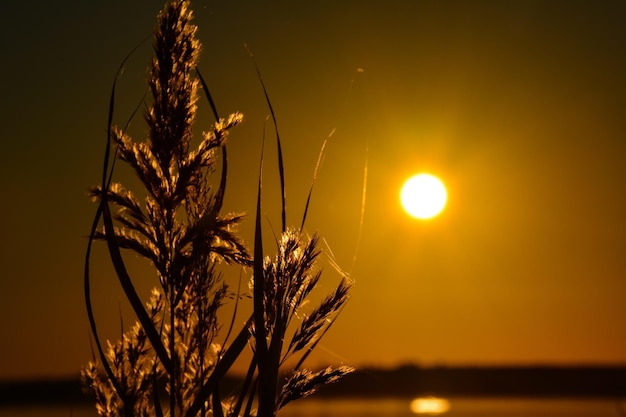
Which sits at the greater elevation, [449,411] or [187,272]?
[449,411]

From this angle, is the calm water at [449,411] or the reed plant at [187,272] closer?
the reed plant at [187,272]

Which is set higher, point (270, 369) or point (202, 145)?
point (202, 145)

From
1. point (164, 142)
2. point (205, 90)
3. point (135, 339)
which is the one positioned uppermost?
point (205, 90)

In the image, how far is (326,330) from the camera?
2.89 m

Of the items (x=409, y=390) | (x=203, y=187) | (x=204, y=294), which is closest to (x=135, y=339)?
(x=204, y=294)

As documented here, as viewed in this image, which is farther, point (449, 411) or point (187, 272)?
point (449, 411)

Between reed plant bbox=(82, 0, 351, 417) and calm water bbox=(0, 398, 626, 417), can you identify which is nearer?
reed plant bbox=(82, 0, 351, 417)

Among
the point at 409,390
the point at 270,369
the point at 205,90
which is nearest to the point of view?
the point at 270,369

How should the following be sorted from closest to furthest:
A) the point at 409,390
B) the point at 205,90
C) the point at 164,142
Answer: the point at 164,142 < the point at 205,90 < the point at 409,390

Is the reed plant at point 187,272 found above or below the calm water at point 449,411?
below

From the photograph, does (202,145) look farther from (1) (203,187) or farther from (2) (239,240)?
(2) (239,240)

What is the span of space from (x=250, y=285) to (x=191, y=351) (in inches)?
12.5

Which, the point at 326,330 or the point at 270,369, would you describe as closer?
the point at 270,369

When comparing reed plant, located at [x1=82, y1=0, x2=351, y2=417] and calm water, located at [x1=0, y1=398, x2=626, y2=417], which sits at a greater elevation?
calm water, located at [x1=0, y1=398, x2=626, y2=417]
